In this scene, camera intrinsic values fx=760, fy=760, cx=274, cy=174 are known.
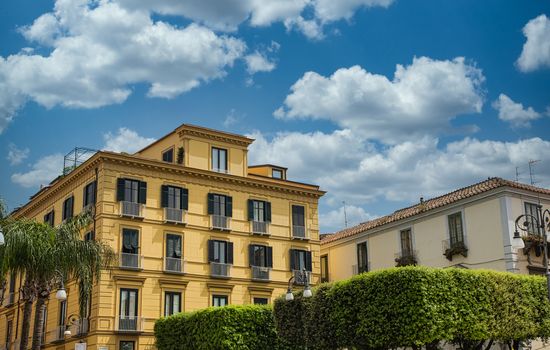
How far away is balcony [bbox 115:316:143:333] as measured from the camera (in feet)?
153

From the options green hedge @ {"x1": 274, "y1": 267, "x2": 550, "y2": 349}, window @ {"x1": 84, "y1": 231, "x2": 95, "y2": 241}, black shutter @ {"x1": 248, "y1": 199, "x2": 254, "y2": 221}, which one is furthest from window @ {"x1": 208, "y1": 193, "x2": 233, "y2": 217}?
green hedge @ {"x1": 274, "y1": 267, "x2": 550, "y2": 349}

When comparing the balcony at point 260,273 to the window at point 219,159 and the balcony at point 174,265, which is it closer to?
the balcony at point 174,265

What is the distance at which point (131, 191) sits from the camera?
162 ft

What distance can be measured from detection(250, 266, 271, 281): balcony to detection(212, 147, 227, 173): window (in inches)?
286

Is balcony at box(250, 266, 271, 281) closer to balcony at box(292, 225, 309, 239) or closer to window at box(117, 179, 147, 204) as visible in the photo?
balcony at box(292, 225, 309, 239)

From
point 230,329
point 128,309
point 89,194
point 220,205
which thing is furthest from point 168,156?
point 230,329

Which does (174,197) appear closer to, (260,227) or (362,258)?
(260,227)

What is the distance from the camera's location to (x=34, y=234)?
3509cm

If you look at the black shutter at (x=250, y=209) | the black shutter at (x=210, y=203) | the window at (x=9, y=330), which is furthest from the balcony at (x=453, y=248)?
the window at (x=9, y=330)

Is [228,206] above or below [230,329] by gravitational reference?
above

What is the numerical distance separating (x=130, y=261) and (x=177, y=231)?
411cm

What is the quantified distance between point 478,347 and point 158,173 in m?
24.9

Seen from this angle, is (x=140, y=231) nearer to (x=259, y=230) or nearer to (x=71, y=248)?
(x=259, y=230)

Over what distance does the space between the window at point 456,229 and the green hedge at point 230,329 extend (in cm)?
1371
